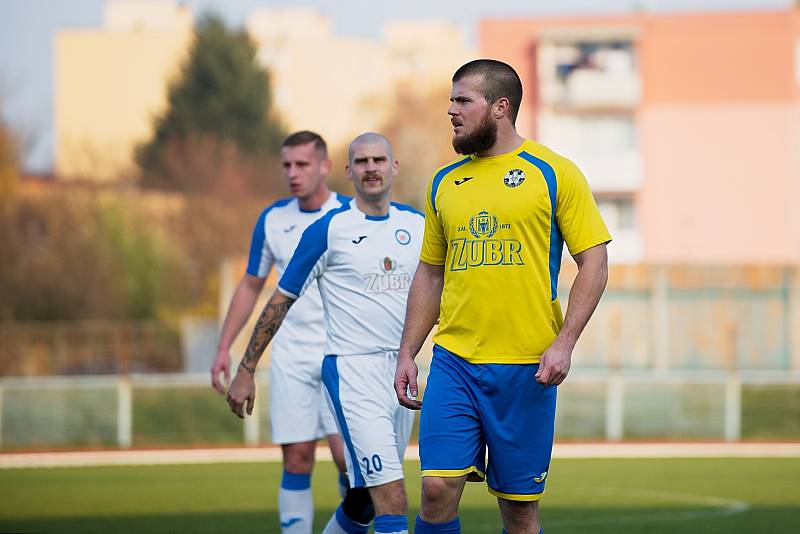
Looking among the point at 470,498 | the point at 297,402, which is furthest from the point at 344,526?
the point at 470,498

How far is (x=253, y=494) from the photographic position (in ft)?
47.5

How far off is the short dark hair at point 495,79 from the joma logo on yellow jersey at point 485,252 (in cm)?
61

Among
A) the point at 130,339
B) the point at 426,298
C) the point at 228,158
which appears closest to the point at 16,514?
the point at 426,298

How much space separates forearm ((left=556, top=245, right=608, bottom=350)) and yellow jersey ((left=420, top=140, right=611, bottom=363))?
71 mm

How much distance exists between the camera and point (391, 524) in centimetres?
708

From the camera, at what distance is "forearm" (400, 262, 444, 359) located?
626 centimetres

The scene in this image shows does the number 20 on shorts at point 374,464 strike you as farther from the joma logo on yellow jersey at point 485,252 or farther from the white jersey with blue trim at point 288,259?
the joma logo on yellow jersey at point 485,252

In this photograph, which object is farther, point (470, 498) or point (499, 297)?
point (470, 498)

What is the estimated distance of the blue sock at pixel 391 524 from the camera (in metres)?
7.05

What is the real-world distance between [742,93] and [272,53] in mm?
32010

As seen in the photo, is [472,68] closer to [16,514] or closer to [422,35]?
[16,514]

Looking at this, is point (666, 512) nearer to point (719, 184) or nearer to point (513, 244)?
point (513, 244)

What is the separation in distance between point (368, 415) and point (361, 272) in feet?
2.60

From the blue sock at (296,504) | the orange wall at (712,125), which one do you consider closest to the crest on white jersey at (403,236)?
the blue sock at (296,504)
